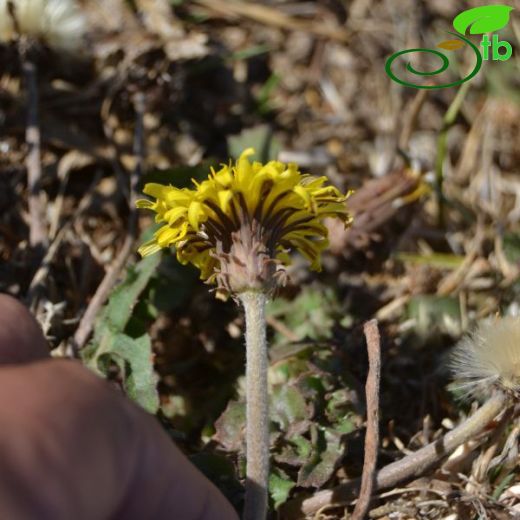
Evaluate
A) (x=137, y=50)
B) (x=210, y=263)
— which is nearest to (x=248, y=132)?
(x=137, y=50)

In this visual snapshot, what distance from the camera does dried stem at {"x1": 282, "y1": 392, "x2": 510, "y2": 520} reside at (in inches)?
81.0

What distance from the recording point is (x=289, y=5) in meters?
3.78

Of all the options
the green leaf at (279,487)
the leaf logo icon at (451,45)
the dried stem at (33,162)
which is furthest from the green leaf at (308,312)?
the leaf logo icon at (451,45)

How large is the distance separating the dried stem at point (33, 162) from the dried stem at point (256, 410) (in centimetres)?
107

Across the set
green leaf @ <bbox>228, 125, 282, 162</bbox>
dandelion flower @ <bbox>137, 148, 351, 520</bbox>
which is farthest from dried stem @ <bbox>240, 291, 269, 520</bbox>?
green leaf @ <bbox>228, 125, 282, 162</bbox>

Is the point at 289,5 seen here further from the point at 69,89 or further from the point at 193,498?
the point at 193,498

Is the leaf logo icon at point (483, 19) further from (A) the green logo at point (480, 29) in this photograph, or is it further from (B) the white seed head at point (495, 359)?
(B) the white seed head at point (495, 359)

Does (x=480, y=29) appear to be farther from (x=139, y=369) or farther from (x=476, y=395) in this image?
(x=139, y=369)

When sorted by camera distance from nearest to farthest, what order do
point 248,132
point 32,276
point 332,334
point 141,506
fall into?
point 141,506 → point 332,334 → point 32,276 → point 248,132

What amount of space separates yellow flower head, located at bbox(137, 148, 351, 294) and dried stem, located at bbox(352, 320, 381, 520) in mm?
276

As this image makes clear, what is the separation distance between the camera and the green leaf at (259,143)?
3029mm

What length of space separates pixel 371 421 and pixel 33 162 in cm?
158

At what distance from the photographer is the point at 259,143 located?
3.04 meters

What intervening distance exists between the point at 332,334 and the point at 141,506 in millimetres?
1101
